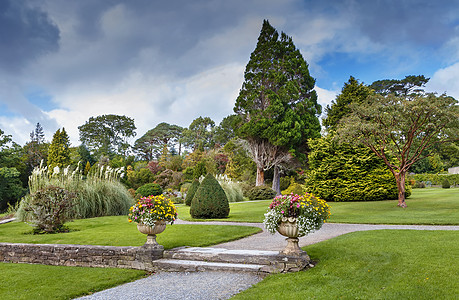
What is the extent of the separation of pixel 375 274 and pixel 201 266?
285 centimetres

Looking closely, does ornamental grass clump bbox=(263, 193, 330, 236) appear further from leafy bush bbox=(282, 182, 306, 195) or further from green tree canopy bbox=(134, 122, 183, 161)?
green tree canopy bbox=(134, 122, 183, 161)

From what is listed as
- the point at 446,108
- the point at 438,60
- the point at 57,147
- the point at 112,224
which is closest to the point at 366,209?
the point at 446,108

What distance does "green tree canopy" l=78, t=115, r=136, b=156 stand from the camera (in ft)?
170

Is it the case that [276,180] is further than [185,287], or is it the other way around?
[276,180]

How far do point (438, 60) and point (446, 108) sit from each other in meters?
2.72

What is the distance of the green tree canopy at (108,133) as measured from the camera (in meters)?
51.9

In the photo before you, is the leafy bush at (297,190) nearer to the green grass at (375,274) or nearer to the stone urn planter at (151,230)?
the green grass at (375,274)

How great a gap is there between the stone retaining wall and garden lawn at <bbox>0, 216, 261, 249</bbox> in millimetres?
1133

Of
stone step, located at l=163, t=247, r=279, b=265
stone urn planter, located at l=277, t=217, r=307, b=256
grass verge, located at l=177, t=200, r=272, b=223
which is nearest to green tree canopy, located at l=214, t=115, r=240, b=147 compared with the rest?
grass verge, located at l=177, t=200, r=272, b=223

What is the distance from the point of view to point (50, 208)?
1098cm

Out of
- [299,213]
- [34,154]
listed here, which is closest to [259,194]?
[299,213]

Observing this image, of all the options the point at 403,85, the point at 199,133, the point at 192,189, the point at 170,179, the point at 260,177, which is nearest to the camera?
the point at 192,189

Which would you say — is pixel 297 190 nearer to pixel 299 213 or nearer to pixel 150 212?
pixel 150 212

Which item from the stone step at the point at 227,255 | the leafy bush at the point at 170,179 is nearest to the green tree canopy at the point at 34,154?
the leafy bush at the point at 170,179
